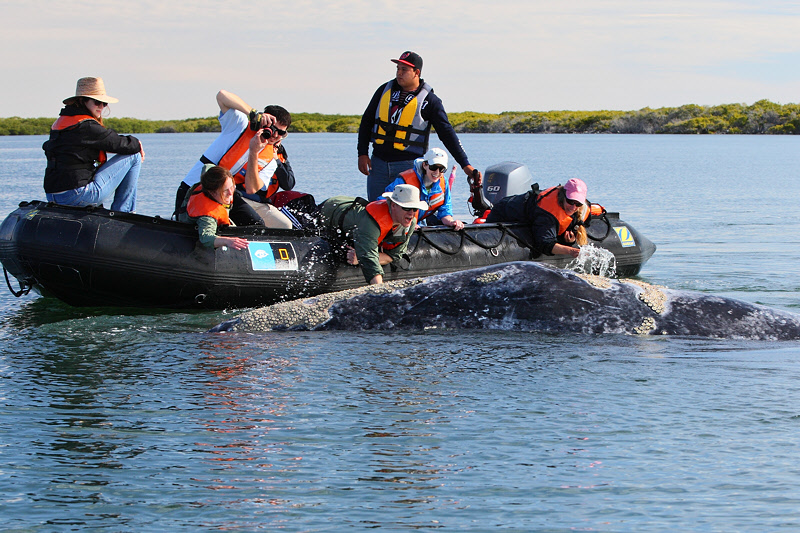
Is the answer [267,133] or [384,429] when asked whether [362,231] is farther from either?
[384,429]

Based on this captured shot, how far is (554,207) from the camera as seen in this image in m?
11.1

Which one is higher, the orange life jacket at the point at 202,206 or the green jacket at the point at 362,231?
the orange life jacket at the point at 202,206

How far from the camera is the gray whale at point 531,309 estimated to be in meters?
8.35

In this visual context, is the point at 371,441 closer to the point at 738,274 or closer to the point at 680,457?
the point at 680,457

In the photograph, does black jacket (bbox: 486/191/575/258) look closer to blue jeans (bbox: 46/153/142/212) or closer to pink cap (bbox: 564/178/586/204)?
pink cap (bbox: 564/178/586/204)

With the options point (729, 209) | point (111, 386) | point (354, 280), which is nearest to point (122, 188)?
point (354, 280)

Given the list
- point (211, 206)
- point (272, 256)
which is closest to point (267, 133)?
point (211, 206)

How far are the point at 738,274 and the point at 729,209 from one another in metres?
10.4

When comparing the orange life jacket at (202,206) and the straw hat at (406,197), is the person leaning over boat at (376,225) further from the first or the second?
the orange life jacket at (202,206)

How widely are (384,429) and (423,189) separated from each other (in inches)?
192

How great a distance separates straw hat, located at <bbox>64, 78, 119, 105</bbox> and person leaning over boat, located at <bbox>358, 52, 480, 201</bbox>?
294cm

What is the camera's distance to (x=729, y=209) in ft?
72.7

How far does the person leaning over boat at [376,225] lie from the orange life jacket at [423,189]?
0.52 metres

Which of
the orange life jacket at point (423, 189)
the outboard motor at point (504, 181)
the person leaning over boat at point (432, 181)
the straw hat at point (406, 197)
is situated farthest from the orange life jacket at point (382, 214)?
the outboard motor at point (504, 181)
